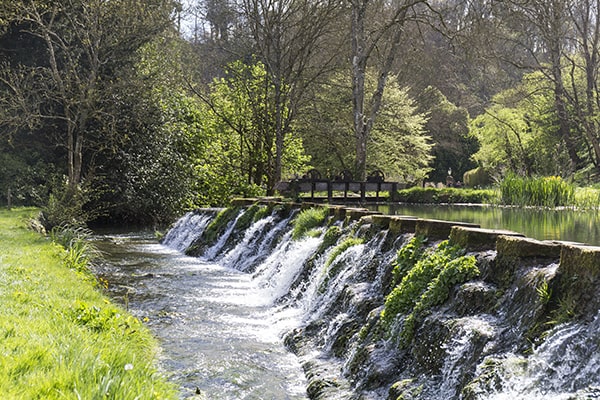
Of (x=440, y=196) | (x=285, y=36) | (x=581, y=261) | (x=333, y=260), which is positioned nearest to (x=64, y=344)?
(x=581, y=261)

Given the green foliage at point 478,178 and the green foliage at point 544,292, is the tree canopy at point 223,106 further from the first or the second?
the green foliage at point 544,292

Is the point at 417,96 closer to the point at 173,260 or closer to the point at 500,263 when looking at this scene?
the point at 173,260

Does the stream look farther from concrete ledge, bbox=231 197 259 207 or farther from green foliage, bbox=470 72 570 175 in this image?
green foliage, bbox=470 72 570 175

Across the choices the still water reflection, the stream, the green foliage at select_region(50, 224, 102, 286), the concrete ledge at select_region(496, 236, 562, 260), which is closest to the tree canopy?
the green foliage at select_region(50, 224, 102, 286)

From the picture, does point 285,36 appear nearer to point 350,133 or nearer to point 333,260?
point 350,133

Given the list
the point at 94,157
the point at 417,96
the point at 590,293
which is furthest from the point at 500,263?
the point at 417,96

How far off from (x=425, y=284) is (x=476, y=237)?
721 millimetres

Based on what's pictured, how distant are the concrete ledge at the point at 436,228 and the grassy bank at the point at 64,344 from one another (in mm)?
3525

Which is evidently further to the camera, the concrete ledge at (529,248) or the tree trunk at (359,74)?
the tree trunk at (359,74)

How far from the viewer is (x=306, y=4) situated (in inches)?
923

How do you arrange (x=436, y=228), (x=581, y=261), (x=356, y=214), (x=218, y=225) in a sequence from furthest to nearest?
1. (x=218, y=225)
2. (x=356, y=214)
3. (x=436, y=228)
4. (x=581, y=261)

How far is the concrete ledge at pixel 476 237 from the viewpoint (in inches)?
243

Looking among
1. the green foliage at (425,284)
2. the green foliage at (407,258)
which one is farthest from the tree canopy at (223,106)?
the green foliage at (425,284)

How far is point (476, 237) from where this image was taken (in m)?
6.32
